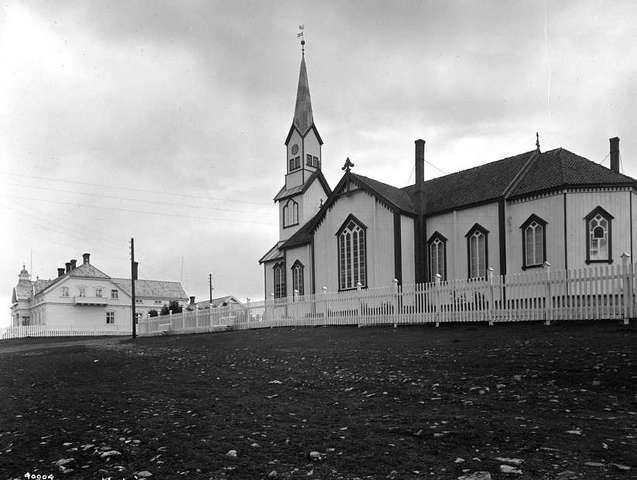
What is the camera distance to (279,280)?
46.4 m

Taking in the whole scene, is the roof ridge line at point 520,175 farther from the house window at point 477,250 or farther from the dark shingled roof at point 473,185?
the house window at point 477,250

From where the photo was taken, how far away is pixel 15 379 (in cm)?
1425

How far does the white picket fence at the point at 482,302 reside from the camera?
1781 centimetres

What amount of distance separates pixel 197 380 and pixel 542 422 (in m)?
7.65

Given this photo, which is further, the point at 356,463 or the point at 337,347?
the point at 337,347

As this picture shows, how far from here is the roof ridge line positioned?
96.8 ft

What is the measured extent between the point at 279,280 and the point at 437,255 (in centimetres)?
1748

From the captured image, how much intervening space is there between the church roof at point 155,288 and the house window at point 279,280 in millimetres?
49259

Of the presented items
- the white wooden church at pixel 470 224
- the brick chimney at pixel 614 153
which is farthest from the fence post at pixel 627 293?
the brick chimney at pixel 614 153

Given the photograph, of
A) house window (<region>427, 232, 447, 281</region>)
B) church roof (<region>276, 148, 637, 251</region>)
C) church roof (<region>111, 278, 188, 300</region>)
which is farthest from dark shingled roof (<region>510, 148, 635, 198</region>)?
church roof (<region>111, 278, 188, 300</region>)

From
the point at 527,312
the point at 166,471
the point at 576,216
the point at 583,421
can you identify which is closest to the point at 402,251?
the point at 576,216

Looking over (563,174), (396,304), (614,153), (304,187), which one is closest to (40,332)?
(304,187)

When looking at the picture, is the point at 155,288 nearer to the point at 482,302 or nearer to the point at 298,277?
the point at 298,277

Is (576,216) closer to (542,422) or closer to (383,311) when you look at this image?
(383,311)
